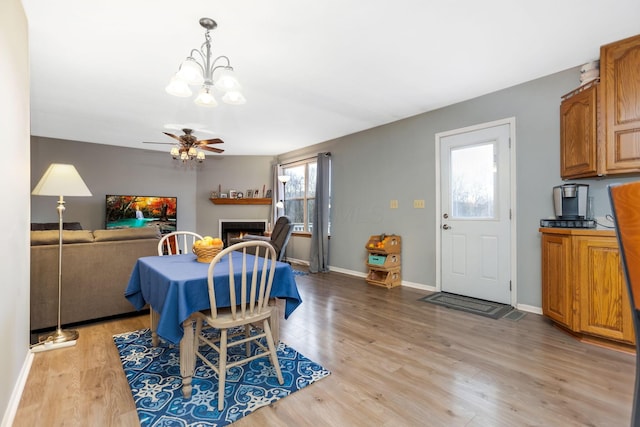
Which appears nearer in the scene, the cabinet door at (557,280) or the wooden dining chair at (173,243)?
the cabinet door at (557,280)

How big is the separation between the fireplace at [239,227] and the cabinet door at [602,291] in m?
5.78

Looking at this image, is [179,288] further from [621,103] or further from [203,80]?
[621,103]

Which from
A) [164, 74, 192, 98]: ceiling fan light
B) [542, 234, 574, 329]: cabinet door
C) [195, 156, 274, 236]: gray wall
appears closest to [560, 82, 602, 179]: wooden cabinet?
[542, 234, 574, 329]: cabinet door

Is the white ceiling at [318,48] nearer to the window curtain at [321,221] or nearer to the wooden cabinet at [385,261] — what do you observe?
the window curtain at [321,221]

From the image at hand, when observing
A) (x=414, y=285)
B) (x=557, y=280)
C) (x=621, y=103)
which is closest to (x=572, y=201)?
(x=557, y=280)

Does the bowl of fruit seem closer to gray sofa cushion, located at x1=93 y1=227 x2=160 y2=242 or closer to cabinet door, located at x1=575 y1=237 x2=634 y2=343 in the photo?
gray sofa cushion, located at x1=93 y1=227 x2=160 y2=242

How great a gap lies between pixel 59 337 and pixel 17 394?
906 mm

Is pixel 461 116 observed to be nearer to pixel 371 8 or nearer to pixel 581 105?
pixel 581 105

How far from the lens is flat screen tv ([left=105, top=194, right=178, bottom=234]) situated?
607 cm

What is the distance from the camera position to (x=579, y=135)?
2703 millimetres

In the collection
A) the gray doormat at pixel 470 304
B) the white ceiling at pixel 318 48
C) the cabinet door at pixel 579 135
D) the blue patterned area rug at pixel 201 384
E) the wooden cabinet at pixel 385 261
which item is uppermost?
the white ceiling at pixel 318 48

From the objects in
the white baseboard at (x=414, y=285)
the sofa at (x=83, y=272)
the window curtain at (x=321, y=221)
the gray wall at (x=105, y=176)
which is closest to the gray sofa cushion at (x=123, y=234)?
the sofa at (x=83, y=272)

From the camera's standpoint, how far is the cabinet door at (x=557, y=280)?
2.55 m

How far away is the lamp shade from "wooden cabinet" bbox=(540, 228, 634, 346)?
13.2ft
